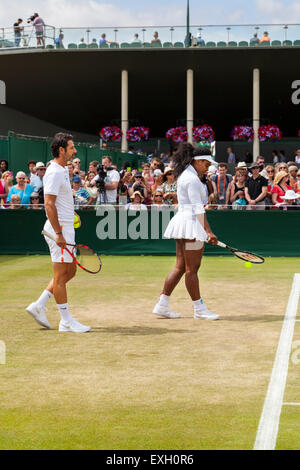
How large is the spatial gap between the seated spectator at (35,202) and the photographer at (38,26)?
21.3m

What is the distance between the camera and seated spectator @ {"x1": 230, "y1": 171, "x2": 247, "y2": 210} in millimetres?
17203

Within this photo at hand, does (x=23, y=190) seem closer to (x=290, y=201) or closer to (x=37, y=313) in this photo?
(x=290, y=201)

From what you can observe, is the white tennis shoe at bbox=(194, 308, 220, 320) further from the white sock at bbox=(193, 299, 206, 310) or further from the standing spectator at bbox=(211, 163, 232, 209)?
the standing spectator at bbox=(211, 163, 232, 209)

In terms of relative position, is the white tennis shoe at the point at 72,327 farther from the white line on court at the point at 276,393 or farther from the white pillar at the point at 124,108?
the white pillar at the point at 124,108

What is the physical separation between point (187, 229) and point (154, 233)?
8600mm

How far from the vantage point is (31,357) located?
294 inches

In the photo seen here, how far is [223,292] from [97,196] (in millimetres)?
6261

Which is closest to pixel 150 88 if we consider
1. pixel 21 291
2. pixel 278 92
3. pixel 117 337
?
pixel 278 92

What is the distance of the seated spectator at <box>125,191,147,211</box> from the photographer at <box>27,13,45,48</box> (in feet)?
72.0

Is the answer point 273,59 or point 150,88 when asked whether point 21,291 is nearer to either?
point 273,59

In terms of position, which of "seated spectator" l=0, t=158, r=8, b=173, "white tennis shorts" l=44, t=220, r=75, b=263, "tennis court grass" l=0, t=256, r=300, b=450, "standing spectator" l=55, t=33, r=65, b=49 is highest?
"standing spectator" l=55, t=33, r=65, b=49

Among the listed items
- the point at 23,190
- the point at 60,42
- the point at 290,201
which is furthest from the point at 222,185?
the point at 60,42

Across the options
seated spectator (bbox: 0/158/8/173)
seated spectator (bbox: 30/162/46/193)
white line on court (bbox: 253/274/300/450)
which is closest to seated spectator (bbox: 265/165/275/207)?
seated spectator (bbox: 30/162/46/193)

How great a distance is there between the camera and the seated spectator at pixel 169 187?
16031 mm
